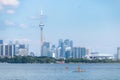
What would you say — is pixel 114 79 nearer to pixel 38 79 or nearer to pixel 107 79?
pixel 107 79

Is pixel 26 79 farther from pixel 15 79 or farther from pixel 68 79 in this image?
pixel 68 79

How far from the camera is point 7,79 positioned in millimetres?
79375

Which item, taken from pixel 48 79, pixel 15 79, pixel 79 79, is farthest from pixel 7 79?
pixel 79 79

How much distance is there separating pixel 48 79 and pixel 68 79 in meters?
3.87

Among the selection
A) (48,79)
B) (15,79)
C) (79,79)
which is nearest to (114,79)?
(79,79)

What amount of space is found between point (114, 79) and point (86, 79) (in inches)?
210

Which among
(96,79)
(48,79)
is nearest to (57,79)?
(48,79)

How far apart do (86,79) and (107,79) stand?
4038mm

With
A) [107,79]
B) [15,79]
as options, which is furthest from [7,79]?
[107,79]

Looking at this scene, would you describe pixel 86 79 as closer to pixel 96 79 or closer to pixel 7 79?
pixel 96 79

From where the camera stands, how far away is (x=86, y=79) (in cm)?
7988

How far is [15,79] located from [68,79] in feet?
33.3

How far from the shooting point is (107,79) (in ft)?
259

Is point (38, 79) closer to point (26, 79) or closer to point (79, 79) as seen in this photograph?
point (26, 79)
